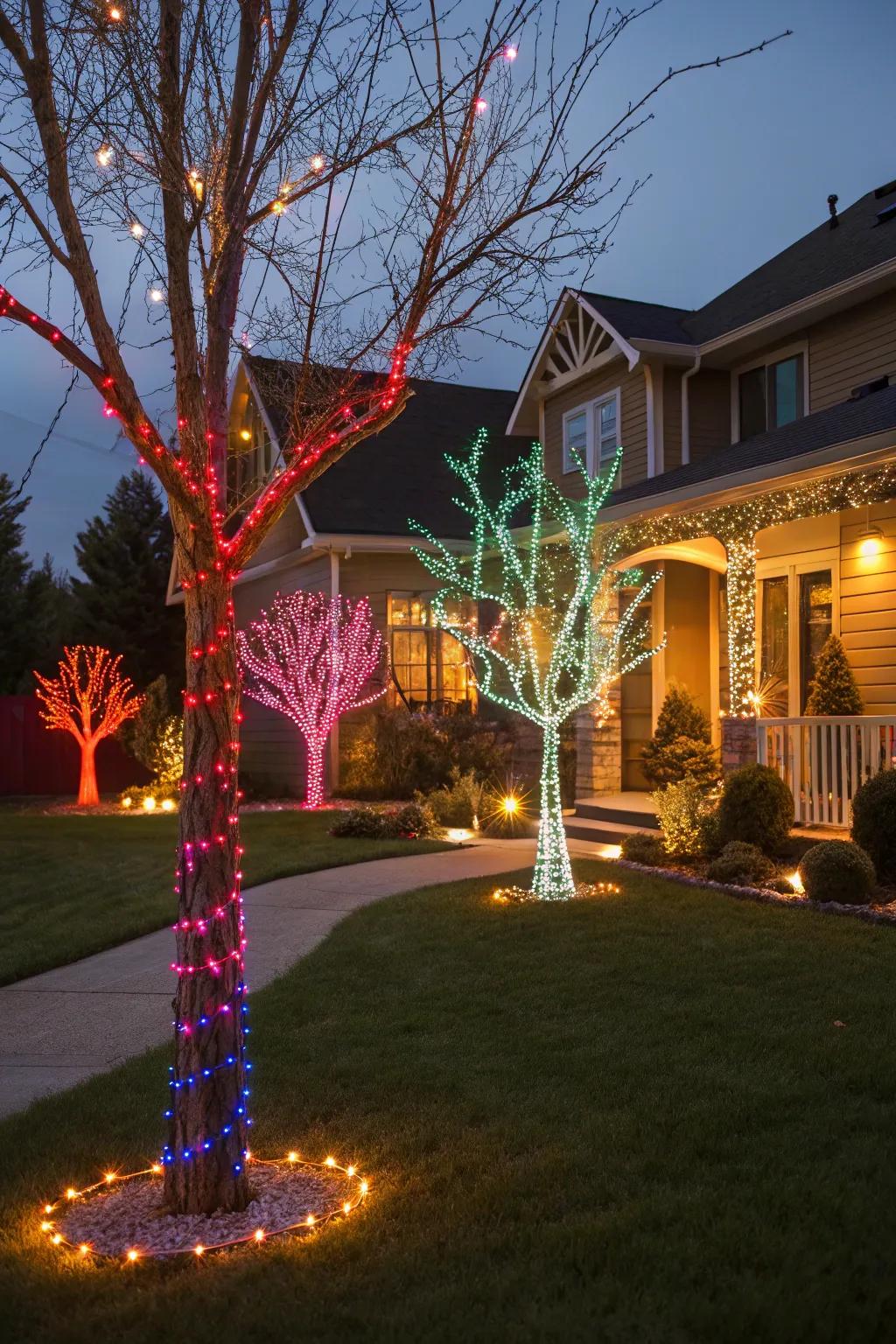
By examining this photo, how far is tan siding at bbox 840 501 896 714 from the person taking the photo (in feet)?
36.6

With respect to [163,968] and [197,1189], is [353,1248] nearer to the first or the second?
[197,1189]

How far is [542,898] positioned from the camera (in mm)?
8703

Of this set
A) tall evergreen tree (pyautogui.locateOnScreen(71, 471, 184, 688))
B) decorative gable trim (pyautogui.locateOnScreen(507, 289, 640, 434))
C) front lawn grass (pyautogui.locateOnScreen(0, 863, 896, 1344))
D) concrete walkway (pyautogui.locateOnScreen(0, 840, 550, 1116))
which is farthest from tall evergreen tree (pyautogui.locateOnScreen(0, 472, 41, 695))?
front lawn grass (pyautogui.locateOnScreen(0, 863, 896, 1344))

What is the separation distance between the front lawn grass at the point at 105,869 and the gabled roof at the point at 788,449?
423cm

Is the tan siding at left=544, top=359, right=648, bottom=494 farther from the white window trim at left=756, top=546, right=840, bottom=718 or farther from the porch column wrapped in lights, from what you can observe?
the porch column wrapped in lights

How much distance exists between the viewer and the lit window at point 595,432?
53.1ft

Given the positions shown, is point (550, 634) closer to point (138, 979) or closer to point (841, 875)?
point (841, 875)

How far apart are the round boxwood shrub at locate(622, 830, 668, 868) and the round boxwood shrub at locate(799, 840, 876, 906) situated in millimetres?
2096

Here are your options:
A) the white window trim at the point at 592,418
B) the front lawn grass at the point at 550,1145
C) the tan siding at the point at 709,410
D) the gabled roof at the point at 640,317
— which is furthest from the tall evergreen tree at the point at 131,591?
the front lawn grass at the point at 550,1145

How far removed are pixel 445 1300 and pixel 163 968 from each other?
496 centimetres

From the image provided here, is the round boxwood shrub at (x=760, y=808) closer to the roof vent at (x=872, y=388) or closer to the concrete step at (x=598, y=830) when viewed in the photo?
the concrete step at (x=598, y=830)

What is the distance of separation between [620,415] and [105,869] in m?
8.57

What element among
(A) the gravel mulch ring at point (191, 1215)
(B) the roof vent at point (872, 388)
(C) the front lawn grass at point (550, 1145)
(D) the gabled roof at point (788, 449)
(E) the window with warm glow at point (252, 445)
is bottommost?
(A) the gravel mulch ring at point (191, 1215)

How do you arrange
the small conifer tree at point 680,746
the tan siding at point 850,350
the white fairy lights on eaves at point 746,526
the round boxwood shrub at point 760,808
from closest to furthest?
the round boxwood shrub at point 760,808 < the white fairy lights on eaves at point 746,526 < the tan siding at point 850,350 < the small conifer tree at point 680,746
